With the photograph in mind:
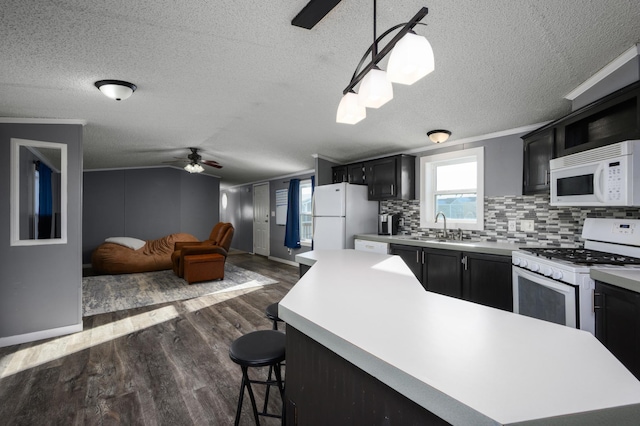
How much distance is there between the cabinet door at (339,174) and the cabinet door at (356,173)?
76mm

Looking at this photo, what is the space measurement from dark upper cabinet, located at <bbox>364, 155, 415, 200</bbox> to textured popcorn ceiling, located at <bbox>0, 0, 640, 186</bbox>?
601 millimetres

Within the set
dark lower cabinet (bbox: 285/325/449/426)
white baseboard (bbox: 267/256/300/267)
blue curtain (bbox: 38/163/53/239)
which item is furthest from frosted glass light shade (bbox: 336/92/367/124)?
white baseboard (bbox: 267/256/300/267)

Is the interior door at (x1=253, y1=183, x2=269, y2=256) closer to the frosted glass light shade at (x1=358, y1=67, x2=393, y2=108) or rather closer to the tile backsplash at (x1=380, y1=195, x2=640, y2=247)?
the tile backsplash at (x1=380, y1=195, x2=640, y2=247)

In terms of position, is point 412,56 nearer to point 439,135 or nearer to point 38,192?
point 439,135

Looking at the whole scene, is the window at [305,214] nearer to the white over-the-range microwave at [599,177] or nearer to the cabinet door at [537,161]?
the cabinet door at [537,161]

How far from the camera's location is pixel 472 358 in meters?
0.72

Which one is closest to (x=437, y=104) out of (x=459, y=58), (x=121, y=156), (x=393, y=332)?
(x=459, y=58)

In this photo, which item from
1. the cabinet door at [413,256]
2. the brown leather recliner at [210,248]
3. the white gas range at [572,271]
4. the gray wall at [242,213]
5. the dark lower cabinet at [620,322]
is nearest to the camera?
the dark lower cabinet at [620,322]

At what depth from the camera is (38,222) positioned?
10.2 feet

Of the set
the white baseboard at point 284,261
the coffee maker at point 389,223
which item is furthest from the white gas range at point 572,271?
the white baseboard at point 284,261

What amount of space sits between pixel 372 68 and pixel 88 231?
25.9 ft

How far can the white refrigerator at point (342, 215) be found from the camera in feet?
14.8

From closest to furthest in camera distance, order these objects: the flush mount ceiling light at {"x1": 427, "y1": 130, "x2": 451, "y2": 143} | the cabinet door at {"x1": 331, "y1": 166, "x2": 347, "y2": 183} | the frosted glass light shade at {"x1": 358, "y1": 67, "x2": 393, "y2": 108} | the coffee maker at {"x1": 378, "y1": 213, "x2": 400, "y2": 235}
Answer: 1. the frosted glass light shade at {"x1": 358, "y1": 67, "x2": 393, "y2": 108}
2. the flush mount ceiling light at {"x1": 427, "y1": 130, "x2": 451, "y2": 143}
3. the coffee maker at {"x1": 378, "y1": 213, "x2": 400, "y2": 235}
4. the cabinet door at {"x1": 331, "y1": 166, "x2": 347, "y2": 183}

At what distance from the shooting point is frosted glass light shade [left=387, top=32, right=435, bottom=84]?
1.08m
